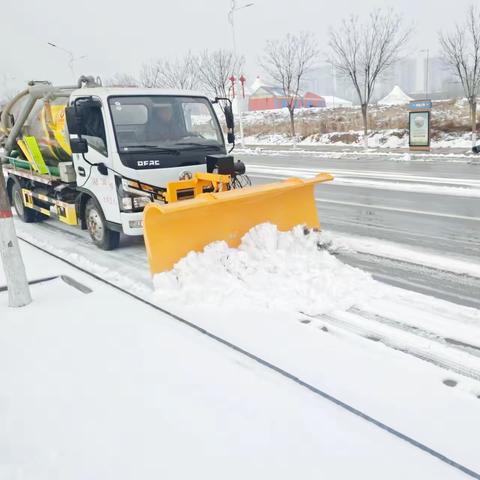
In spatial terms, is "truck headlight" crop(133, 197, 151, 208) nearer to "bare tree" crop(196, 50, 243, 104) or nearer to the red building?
"bare tree" crop(196, 50, 243, 104)

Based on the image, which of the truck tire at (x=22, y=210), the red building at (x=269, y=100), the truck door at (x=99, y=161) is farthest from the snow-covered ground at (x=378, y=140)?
the red building at (x=269, y=100)

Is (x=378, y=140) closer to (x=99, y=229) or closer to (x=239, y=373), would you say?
(x=99, y=229)

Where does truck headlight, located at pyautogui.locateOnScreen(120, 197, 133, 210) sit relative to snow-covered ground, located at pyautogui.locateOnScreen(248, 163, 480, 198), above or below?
above

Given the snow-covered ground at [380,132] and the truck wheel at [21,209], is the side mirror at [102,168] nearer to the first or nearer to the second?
the truck wheel at [21,209]

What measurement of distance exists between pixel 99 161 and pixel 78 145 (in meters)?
0.34

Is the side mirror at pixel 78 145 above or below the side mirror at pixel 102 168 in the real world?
above

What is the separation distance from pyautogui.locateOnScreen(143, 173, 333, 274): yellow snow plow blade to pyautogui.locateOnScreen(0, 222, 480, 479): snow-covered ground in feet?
0.67

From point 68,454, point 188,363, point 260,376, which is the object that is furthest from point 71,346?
point 260,376

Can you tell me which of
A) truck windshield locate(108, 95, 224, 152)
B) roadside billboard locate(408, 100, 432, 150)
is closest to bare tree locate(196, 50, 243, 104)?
roadside billboard locate(408, 100, 432, 150)

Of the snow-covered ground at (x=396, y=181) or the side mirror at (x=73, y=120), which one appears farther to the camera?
the snow-covered ground at (x=396, y=181)

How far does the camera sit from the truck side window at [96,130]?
19.7 ft

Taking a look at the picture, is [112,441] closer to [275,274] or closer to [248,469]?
[248,469]

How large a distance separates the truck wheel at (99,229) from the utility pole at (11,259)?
173 centimetres

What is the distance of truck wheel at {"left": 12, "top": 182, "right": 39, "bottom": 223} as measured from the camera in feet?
30.2
